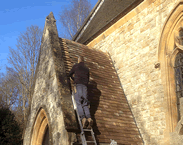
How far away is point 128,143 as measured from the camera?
641cm

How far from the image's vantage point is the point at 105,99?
7.47 meters

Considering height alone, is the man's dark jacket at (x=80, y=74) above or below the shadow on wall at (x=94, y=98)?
above

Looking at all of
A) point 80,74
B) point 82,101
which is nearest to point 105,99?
point 82,101

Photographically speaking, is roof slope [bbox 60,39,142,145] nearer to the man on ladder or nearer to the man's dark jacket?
the man on ladder

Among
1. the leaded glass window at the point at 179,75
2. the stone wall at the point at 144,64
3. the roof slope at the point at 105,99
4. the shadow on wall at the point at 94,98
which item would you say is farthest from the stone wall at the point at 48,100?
the leaded glass window at the point at 179,75

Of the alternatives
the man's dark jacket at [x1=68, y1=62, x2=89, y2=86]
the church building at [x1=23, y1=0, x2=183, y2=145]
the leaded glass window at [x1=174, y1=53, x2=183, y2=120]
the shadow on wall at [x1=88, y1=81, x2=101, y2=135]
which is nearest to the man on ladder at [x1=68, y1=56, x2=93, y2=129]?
the man's dark jacket at [x1=68, y1=62, x2=89, y2=86]

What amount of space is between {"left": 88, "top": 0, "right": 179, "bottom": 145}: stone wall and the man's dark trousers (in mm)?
2315

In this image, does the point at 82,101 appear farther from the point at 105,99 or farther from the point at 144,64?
the point at 144,64

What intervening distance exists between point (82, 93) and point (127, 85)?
2.69 meters

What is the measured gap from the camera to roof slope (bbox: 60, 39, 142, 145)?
6.44m

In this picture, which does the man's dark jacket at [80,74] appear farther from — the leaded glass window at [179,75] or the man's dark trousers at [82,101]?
the leaded glass window at [179,75]

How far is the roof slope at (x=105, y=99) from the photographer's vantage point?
644cm

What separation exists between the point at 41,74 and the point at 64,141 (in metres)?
3.14

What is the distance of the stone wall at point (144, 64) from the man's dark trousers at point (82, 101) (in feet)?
7.59
